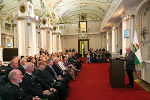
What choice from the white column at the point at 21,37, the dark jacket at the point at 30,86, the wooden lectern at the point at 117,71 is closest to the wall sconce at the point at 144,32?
the wooden lectern at the point at 117,71

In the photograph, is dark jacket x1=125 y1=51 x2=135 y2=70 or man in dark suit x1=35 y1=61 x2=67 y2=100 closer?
man in dark suit x1=35 y1=61 x2=67 y2=100

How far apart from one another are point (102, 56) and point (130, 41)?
7.49 metres

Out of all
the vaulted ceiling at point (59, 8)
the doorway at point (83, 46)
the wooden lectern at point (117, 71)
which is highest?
the vaulted ceiling at point (59, 8)

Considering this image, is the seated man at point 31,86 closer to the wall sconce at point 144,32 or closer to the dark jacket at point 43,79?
the dark jacket at point 43,79

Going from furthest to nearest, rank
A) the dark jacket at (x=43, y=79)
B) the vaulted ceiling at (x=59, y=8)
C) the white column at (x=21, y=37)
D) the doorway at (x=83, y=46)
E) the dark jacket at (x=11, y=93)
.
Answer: the doorway at (x=83, y=46)
the vaulted ceiling at (x=59, y=8)
the white column at (x=21, y=37)
the dark jacket at (x=43, y=79)
the dark jacket at (x=11, y=93)

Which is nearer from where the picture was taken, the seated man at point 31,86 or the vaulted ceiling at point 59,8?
the seated man at point 31,86

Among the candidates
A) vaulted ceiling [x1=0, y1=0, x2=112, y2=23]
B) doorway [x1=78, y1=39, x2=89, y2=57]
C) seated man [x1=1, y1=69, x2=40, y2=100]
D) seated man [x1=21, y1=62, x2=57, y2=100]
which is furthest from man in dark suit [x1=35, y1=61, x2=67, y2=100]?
doorway [x1=78, y1=39, x2=89, y2=57]

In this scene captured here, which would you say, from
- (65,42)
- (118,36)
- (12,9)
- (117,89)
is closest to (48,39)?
(12,9)

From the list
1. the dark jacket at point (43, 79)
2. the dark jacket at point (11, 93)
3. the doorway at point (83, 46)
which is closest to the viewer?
the dark jacket at point (11, 93)

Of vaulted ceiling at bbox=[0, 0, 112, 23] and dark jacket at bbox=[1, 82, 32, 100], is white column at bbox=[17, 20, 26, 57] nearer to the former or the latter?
vaulted ceiling at bbox=[0, 0, 112, 23]

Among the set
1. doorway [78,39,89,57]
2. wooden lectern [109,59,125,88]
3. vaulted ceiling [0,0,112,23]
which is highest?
vaulted ceiling [0,0,112,23]

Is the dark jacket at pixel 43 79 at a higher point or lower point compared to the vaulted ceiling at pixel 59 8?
lower

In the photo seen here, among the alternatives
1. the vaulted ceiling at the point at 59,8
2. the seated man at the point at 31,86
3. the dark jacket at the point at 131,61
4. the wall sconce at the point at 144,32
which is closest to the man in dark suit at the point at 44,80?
the seated man at the point at 31,86

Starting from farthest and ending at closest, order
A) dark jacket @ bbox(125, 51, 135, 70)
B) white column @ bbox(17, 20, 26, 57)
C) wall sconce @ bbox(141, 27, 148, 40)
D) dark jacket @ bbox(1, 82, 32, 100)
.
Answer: white column @ bbox(17, 20, 26, 57) → wall sconce @ bbox(141, 27, 148, 40) → dark jacket @ bbox(125, 51, 135, 70) → dark jacket @ bbox(1, 82, 32, 100)
